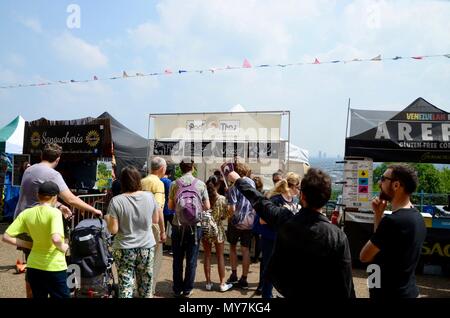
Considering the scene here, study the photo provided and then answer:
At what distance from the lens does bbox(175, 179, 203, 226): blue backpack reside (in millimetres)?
4672

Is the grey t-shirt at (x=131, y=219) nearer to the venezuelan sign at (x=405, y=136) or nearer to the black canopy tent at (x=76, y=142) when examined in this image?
the venezuelan sign at (x=405, y=136)

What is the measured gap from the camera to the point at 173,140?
9.32 metres

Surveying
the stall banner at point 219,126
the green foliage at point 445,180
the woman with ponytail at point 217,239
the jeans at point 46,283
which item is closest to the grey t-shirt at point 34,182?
the jeans at point 46,283

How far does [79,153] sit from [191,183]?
662 cm

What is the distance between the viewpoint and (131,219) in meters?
3.52

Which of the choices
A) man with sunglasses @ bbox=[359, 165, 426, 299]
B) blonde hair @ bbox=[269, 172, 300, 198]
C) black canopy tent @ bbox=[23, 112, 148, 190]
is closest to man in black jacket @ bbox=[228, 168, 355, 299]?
man with sunglasses @ bbox=[359, 165, 426, 299]

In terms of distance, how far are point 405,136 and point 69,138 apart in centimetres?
844

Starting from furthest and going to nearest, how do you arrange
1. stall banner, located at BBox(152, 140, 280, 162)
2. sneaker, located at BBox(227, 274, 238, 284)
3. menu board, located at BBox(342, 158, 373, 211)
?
1. stall banner, located at BBox(152, 140, 280, 162)
2. menu board, located at BBox(342, 158, 373, 211)
3. sneaker, located at BBox(227, 274, 238, 284)

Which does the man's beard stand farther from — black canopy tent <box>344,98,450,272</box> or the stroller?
black canopy tent <box>344,98,450,272</box>

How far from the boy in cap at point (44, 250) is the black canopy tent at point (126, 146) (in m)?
8.89

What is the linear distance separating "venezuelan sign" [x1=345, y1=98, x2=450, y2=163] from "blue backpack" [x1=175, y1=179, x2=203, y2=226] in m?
3.46

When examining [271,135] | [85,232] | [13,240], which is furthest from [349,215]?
[13,240]

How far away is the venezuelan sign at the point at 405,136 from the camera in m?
6.94
